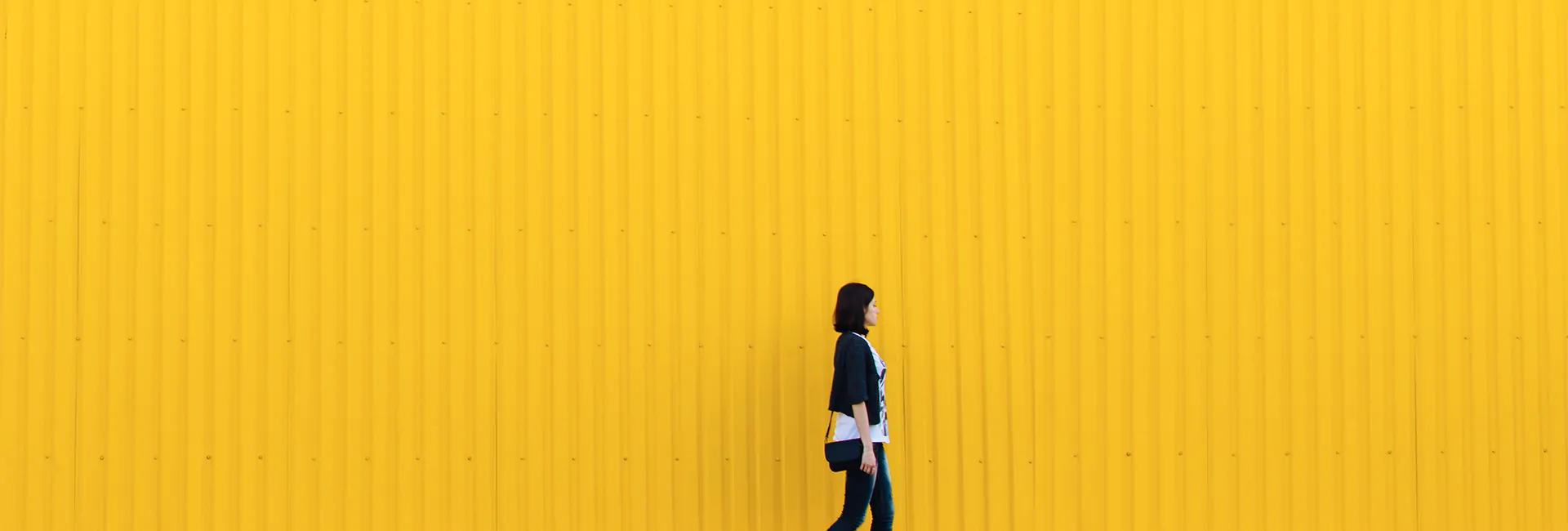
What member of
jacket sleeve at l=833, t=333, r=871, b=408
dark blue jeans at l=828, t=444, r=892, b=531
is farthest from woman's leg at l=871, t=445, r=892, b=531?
jacket sleeve at l=833, t=333, r=871, b=408

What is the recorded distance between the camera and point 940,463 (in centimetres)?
563

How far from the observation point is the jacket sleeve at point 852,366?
4.94 metres

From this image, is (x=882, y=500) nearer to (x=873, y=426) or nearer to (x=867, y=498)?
(x=867, y=498)

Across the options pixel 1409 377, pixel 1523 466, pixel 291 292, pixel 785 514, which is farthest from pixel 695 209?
pixel 1523 466

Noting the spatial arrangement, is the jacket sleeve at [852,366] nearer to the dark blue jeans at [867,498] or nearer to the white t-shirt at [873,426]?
the white t-shirt at [873,426]

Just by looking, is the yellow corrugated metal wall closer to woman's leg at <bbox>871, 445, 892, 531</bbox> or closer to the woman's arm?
woman's leg at <bbox>871, 445, 892, 531</bbox>

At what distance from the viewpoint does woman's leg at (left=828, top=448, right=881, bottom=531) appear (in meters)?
5.03

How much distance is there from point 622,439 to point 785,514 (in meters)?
0.78

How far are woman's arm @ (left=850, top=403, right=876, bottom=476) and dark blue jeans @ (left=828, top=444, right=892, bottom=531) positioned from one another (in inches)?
2.9

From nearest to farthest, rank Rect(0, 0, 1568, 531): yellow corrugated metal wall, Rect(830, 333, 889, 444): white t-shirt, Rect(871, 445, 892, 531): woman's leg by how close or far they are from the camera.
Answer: Rect(830, 333, 889, 444): white t-shirt
Rect(871, 445, 892, 531): woman's leg
Rect(0, 0, 1568, 531): yellow corrugated metal wall

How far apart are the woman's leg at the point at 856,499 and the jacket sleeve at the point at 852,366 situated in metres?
0.28

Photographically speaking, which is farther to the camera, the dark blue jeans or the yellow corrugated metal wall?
the yellow corrugated metal wall

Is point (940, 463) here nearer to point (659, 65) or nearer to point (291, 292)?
point (659, 65)

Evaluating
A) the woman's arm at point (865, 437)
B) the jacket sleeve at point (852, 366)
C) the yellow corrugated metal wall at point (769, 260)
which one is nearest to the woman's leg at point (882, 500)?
the woman's arm at point (865, 437)
